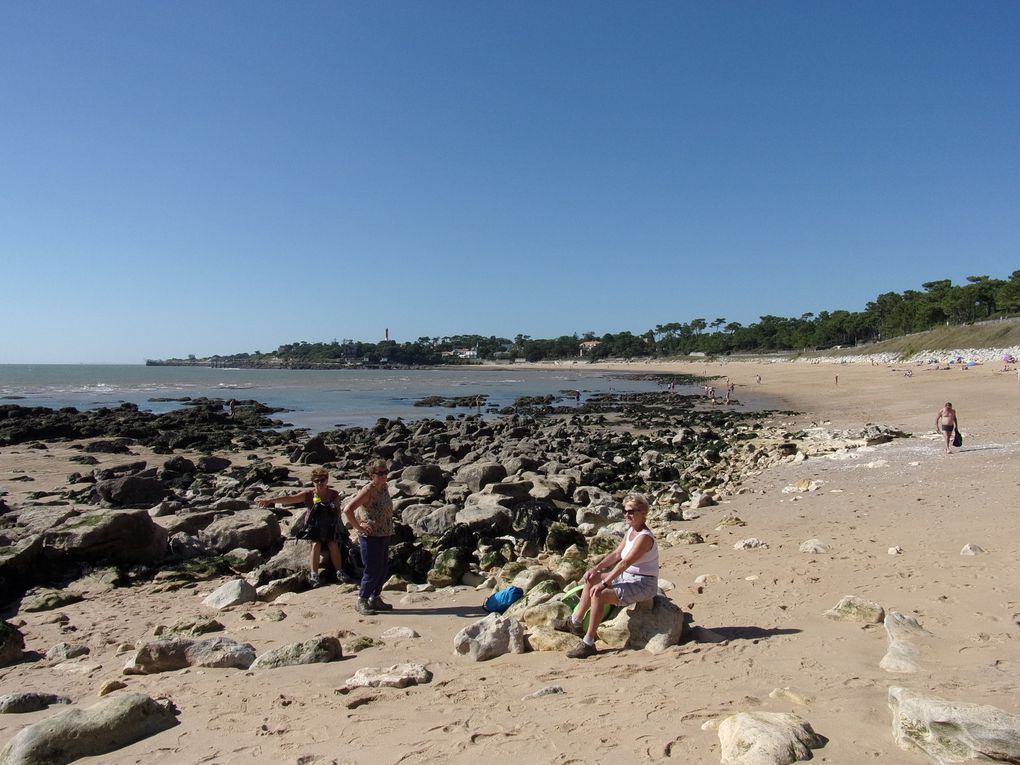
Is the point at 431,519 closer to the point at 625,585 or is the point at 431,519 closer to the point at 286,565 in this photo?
the point at 286,565

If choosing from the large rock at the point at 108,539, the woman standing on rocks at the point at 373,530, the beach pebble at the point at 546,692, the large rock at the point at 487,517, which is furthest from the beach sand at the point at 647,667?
the large rock at the point at 487,517

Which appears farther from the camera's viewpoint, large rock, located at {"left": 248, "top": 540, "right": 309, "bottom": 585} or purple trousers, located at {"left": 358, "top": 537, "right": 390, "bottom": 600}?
large rock, located at {"left": 248, "top": 540, "right": 309, "bottom": 585}

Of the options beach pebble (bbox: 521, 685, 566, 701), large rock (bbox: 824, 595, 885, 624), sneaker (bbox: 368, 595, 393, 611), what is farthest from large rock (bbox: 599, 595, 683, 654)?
sneaker (bbox: 368, 595, 393, 611)

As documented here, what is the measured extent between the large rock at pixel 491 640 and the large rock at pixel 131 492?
464 inches

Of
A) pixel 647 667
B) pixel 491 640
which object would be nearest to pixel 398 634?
pixel 491 640

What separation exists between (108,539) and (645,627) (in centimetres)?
831

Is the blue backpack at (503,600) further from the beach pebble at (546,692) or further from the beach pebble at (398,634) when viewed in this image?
the beach pebble at (546,692)

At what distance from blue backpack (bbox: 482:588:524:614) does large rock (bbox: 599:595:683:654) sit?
1543mm

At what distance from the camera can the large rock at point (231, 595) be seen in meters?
7.76

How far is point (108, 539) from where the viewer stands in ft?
31.2

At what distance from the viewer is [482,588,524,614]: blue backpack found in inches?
269

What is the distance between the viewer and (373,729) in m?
4.20

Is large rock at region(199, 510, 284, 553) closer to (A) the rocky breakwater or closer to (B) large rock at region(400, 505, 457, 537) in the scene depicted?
(A) the rocky breakwater

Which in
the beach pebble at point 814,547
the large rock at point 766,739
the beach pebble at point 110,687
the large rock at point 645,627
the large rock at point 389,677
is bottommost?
the beach pebble at point 110,687
